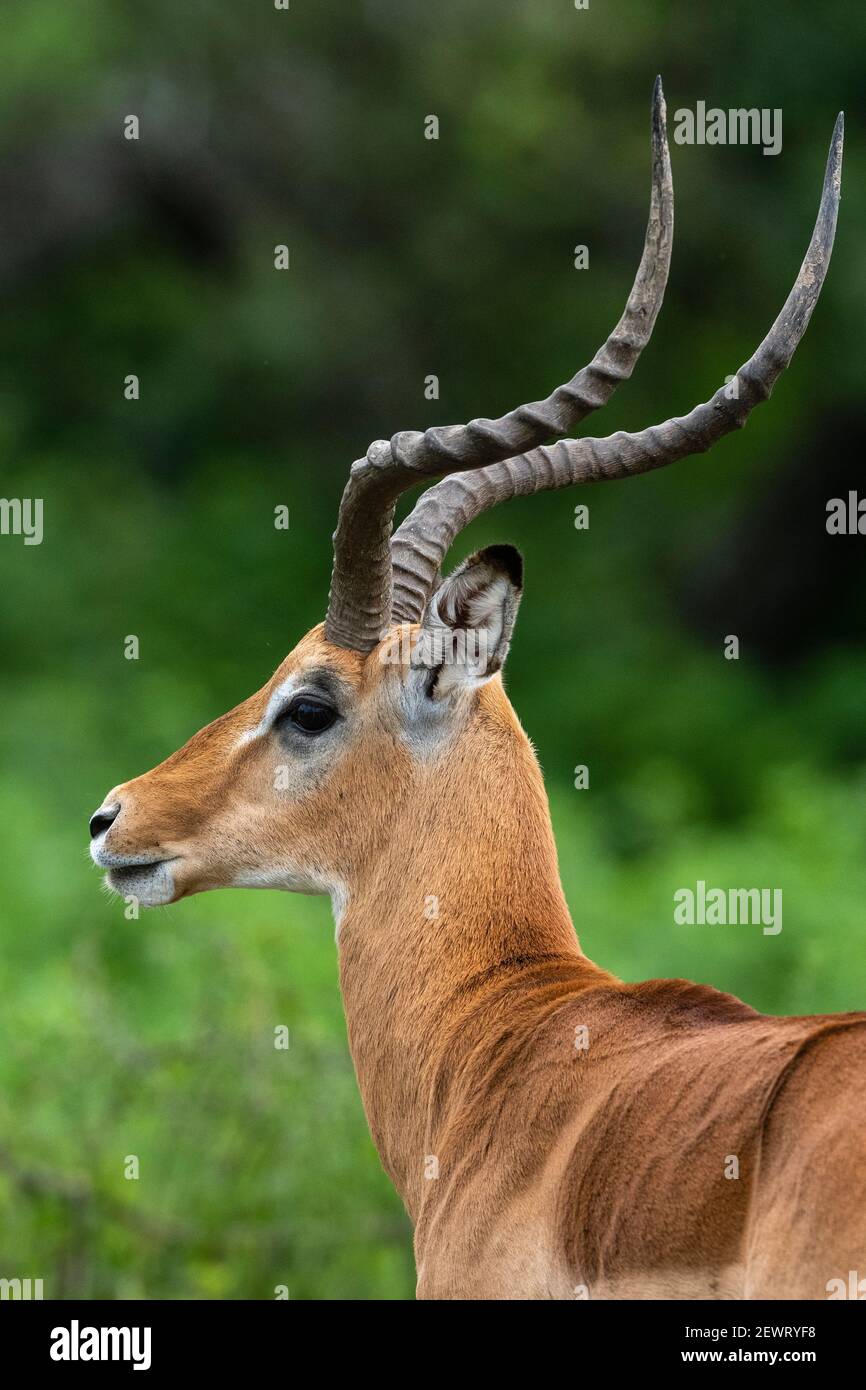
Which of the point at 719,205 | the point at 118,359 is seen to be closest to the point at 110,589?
the point at 118,359

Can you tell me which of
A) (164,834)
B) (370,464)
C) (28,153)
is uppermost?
(28,153)

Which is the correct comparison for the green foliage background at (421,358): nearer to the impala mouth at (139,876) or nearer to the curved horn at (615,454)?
the curved horn at (615,454)

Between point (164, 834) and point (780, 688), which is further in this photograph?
point (780, 688)

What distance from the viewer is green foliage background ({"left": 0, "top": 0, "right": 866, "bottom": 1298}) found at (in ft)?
56.6

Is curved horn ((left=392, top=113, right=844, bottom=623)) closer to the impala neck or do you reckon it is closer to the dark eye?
the dark eye

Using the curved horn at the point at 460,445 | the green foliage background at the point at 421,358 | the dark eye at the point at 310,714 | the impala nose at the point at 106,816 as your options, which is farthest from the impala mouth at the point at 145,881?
the green foliage background at the point at 421,358

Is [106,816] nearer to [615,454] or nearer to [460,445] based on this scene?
[460,445]

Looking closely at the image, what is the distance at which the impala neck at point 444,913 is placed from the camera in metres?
5.07

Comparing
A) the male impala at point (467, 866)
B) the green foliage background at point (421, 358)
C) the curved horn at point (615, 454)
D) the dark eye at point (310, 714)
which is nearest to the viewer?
the male impala at point (467, 866)

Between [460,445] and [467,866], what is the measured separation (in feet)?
3.45

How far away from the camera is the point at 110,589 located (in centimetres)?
1909

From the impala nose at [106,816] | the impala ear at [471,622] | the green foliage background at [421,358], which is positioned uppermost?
the green foliage background at [421,358]
